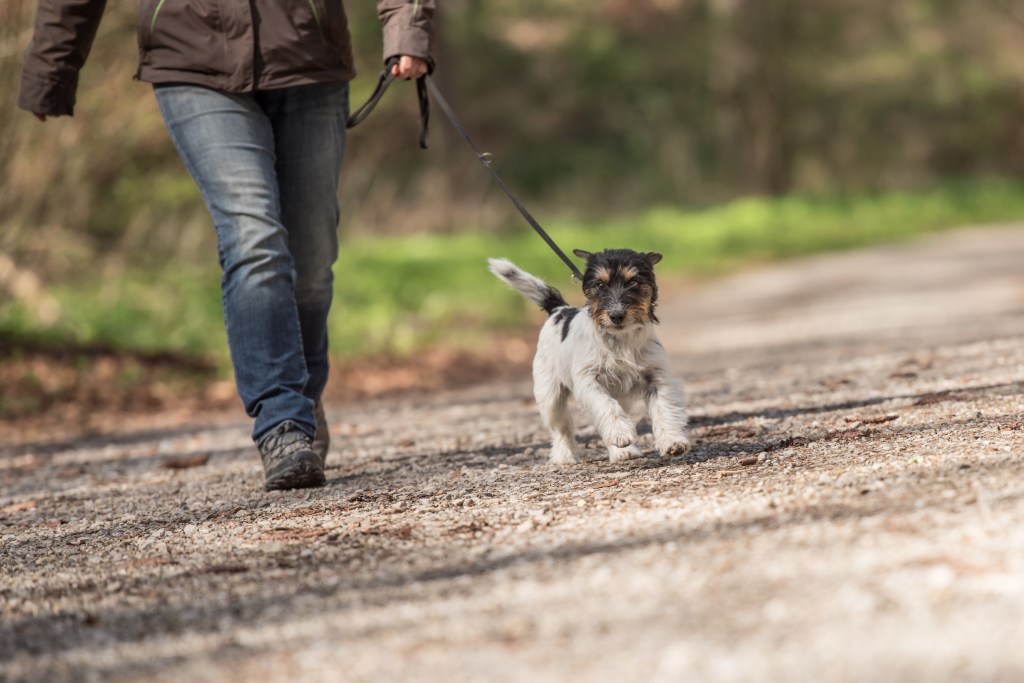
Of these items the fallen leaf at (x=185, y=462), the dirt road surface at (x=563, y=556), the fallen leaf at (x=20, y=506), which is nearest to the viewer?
the dirt road surface at (x=563, y=556)

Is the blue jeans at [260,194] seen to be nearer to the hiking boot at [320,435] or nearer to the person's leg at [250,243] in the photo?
the person's leg at [250,243]

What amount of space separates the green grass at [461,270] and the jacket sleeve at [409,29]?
529cm

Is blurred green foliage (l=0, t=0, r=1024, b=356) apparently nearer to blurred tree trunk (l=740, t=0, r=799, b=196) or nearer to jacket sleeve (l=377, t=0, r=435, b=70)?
blurred tree trunk (l=740, t=0, r=799, b=196)

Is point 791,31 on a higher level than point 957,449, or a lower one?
higher

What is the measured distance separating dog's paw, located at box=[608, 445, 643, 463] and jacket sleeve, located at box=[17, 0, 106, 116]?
2356 mm

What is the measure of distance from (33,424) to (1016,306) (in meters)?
7.24

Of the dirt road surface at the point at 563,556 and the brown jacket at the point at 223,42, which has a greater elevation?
the brown jacket at the point at 223,42

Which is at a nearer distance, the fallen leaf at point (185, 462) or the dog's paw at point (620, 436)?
the dog's paw at point (620, 436)

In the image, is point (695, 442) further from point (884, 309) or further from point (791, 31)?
point (791, 31)

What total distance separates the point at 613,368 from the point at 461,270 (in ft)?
31.1

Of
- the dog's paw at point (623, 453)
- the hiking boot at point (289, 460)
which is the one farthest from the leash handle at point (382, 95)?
the dog's paw at point (623, 453)

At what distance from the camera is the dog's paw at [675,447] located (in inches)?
173

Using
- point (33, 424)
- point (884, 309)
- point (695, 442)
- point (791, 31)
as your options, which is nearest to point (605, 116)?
point (791, 31)

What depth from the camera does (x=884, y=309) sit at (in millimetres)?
11109
